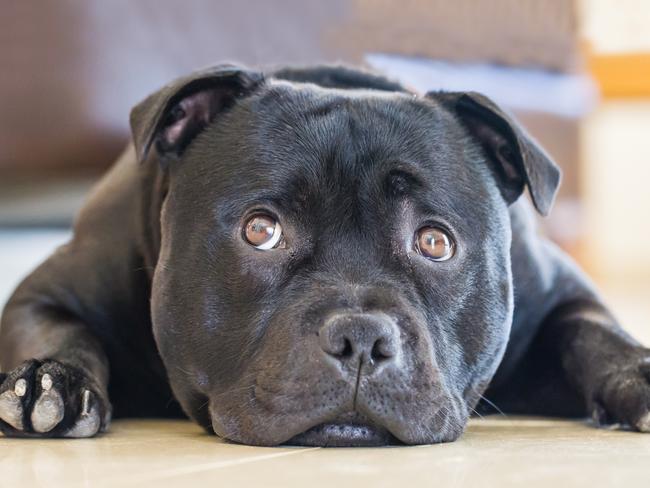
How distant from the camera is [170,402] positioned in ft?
9.54

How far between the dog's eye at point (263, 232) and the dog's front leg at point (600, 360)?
0.90m

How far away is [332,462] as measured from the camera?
6.51ft

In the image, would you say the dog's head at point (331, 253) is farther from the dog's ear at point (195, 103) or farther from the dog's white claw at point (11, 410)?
the dog's white claw at point (11, 410)

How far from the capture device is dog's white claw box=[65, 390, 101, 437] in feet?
7.80

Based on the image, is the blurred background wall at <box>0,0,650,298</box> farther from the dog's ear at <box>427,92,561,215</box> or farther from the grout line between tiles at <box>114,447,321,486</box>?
the grout line between tiles at <box>114,447,321,486</box>

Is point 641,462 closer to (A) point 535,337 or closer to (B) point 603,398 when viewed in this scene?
(B) point 603,398

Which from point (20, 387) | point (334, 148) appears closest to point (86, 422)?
point (20, 387)

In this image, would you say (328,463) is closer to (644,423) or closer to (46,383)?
(46,383)

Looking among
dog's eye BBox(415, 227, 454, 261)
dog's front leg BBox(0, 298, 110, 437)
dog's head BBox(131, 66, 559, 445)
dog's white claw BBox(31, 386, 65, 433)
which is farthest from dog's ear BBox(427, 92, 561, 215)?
dog's white claw BBox(31, 386, 65, 433)

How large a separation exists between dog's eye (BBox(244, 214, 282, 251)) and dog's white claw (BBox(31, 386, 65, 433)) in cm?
54

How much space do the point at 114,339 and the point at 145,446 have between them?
807 millimetres

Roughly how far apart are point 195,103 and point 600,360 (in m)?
1.19

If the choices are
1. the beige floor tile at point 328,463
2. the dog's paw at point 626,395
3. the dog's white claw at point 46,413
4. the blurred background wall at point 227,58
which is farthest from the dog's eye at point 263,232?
the blurred background wall at point 227,58

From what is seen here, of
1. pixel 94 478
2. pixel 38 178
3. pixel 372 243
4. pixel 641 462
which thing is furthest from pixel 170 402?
pixel 38 178
